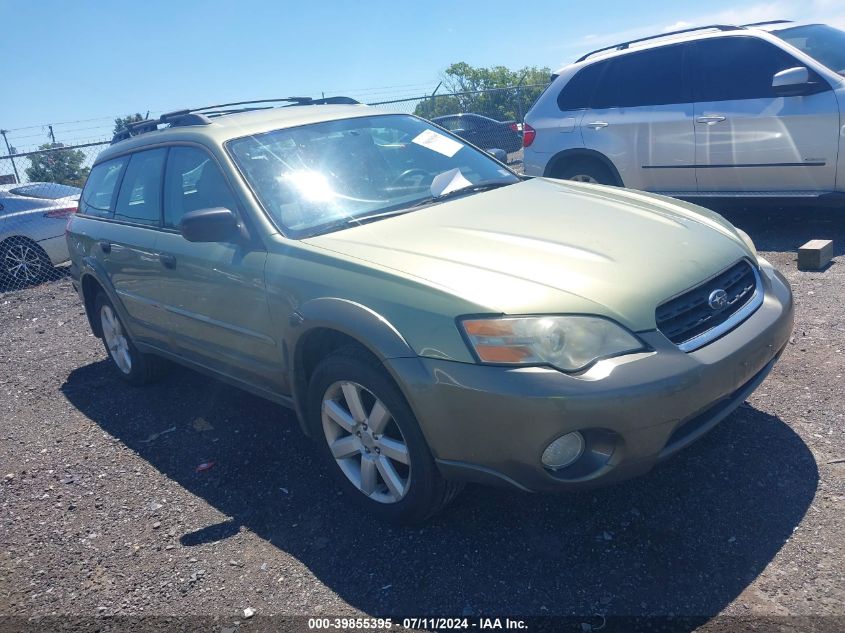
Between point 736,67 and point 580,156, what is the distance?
66.1 inches

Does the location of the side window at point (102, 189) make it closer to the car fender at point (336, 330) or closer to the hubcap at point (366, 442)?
the car fender at point (336, 330)

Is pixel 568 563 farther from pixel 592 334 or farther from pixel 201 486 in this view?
pixel 201 486

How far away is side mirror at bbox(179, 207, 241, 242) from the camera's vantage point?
344 centimetres

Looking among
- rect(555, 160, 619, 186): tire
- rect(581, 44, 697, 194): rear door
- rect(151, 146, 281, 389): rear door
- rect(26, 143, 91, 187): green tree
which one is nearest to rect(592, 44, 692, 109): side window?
rect(581, 44, 697, 194): rear door

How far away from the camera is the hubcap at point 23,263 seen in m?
9.82

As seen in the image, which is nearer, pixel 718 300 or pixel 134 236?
pixel 718 300

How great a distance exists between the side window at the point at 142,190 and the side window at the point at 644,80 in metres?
4.74

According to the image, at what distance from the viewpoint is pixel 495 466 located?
8.82 feet

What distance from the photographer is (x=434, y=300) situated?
109 inches

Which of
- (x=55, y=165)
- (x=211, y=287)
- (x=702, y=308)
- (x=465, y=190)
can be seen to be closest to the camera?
(x=702, y=308)

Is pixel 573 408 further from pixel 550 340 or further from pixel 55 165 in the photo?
pixel 55 165

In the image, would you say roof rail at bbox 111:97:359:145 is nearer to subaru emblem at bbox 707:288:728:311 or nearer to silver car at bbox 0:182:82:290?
subaru emblem at bbox 707:288:728:311

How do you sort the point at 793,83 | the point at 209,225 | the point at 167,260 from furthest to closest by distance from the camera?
the point at 793,83 → the point at 167,260 → the point at 209,225

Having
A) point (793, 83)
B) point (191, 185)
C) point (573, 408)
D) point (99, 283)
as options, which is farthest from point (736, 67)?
A: point (99, 283)
